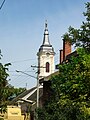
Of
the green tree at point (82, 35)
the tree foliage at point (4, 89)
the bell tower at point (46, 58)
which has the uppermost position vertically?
the bell tower at point (46, 58)

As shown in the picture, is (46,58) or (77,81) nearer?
(77,81)

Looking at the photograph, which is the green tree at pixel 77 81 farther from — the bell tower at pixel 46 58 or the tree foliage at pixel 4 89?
the bell tower at pixel 46 58

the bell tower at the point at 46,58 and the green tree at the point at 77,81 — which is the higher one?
the bell tower at the point at 46,58

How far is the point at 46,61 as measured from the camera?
372 ft

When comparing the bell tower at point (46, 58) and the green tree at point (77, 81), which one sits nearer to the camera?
the green tree at point (77, 81)

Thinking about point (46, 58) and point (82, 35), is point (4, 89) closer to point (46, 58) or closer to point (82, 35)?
point (82, 35)

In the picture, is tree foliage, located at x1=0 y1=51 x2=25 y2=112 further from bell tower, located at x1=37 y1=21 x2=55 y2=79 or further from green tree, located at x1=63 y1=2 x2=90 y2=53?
bell tower, located at x1=37 y1=21 x2=55 y2=79

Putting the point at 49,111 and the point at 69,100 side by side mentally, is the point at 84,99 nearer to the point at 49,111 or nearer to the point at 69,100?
the point at 69,100

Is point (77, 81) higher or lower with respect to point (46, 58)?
lower

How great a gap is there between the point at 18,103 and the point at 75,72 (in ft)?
161

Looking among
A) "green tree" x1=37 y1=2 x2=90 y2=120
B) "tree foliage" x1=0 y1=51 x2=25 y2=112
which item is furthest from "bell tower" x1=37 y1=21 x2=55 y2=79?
"tree foliage" x1=0 y1=51 x2=25 y2=112

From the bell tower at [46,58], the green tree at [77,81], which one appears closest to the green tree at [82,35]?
the green tree at [77,81]

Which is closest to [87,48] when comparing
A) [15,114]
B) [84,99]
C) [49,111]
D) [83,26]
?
[83,26]

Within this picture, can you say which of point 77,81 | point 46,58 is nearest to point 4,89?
point 77,81
